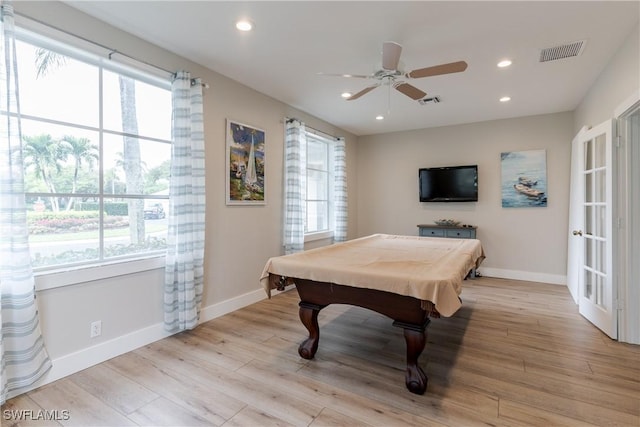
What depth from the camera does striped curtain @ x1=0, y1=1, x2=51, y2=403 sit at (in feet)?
6.27

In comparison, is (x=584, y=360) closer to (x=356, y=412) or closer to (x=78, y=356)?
(x=356, y=412)

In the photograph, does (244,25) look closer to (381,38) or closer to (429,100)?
(381,38)

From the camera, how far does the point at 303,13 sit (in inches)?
93.2

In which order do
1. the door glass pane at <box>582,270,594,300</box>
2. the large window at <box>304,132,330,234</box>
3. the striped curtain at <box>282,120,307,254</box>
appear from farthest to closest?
the large window at <box>304,132,330,234</box>
the striped curtain at <box>282,120,307,254</box>
the door glass pane at <box>582,270,594,300</box>

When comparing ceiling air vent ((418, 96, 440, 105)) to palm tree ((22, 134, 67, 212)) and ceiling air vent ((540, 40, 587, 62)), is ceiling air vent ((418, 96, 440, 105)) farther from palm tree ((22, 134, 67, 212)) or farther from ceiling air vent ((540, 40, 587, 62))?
palm tree ((22, 134, 67, 212))

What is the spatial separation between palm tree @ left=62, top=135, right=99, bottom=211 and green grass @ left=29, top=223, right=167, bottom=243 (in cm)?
21

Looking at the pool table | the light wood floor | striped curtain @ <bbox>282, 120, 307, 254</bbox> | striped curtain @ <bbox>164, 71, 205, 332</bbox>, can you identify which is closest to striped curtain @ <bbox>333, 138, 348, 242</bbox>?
striped curtain @ <bbox>282, 120, 307, 254</bbox>

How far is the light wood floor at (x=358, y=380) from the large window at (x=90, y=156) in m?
0.97

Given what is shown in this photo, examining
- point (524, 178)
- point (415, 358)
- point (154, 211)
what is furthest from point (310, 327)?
point (524, 178)

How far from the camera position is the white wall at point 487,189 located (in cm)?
492

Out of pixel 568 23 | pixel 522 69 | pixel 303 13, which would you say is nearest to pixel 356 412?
pixel 303 13

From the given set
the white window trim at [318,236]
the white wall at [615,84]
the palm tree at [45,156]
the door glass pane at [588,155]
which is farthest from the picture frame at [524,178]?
the palm tree at [45,156]

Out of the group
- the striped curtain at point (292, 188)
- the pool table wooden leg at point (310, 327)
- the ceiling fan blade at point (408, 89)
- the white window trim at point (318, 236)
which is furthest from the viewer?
the white window trim at point (318, 236)

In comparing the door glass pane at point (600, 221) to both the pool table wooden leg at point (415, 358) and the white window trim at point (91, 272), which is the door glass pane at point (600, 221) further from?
the white window trim at point (91, 272)
